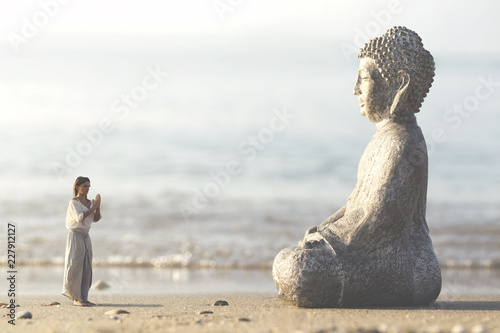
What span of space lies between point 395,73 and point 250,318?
2.54 meters

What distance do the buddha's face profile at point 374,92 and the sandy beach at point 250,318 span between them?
182cm

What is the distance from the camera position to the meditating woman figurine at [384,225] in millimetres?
6363

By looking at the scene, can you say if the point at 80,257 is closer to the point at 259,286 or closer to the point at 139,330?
the point at 139,330

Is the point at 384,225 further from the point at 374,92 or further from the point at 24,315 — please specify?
the point at 24,315

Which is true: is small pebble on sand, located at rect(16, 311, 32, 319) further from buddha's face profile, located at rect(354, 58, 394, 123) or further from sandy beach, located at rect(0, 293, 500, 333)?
buddha's face profile, located at rect(354, 58, 394, 123)

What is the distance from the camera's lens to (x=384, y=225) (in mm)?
6387

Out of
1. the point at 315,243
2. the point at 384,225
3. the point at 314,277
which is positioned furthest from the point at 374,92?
the point at 314,277

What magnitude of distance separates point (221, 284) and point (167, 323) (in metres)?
3.80

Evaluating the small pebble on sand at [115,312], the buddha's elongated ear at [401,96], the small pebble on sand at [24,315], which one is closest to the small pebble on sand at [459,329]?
the buddha's elongated ear at [401,96]

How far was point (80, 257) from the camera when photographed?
7.01m

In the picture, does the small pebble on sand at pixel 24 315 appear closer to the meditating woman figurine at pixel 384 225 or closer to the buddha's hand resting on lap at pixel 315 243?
the meditating woman figurine at pixel 384 225

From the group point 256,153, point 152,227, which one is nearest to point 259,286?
point 152,227

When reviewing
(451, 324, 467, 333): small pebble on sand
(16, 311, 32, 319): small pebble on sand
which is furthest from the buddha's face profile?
(16, 311, 32, 319): small pebble on sand

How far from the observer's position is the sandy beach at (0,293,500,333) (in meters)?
5.41
